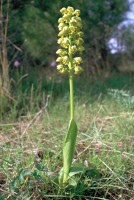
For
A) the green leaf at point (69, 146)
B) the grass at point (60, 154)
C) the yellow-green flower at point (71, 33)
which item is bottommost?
the grass at point (60, 154)

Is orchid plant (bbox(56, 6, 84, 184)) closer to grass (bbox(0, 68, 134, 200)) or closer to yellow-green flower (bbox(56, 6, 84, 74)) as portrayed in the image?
yellow-green flower (bbox(56, 6, 84, 74))

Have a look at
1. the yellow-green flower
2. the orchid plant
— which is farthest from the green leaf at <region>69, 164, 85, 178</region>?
the yellow-green flower

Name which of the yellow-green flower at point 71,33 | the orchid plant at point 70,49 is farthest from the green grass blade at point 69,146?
the yellow-green flower at point 71,33

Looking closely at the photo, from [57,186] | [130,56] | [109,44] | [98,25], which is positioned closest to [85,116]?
[57,186]

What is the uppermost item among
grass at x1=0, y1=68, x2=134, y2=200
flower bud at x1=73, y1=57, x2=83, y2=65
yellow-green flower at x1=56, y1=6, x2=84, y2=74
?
yellow-green flower at x1=56, y1=6, x2=84, y2=74

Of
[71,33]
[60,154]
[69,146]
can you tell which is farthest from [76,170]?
[71,33]

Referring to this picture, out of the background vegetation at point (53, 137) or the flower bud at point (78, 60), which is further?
the background vegetation at point (53, 137)

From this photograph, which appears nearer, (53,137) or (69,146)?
(69,146)

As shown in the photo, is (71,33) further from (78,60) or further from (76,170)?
(76,170)

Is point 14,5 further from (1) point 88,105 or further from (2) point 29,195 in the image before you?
(2) point 29,195

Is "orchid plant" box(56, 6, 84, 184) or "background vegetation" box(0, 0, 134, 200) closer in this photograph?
"orchid plant" box(56, 6, 84, 184)

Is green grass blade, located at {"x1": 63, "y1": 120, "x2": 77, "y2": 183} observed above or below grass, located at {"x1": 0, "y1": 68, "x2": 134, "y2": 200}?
above

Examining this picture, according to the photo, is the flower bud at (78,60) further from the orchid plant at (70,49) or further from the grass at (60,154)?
the grass at (60,154)

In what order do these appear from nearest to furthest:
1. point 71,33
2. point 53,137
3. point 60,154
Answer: point 71,33
point 60,154
point 53,137
